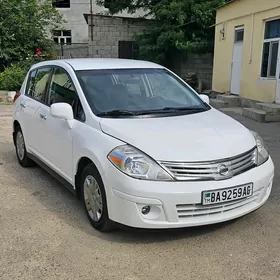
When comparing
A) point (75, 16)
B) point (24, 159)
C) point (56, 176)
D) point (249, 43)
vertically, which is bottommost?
point (24, 159)

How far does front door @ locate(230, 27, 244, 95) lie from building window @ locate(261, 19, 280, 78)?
1326mm

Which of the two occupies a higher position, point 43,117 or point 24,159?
point 43,117

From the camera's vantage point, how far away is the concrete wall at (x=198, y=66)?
56.9 ft

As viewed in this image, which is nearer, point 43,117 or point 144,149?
point 144,149

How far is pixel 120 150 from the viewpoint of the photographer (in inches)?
123

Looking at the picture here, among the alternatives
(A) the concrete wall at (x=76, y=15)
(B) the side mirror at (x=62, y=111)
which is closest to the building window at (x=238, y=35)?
(B) the side mirror at (x=62, y=111)

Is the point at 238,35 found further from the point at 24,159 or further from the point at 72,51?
the point at 72,51

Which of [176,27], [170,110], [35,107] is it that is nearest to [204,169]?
[170,110]

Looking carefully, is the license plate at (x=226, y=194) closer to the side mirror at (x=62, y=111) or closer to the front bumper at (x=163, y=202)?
the front bumper at (x=163, y=202)

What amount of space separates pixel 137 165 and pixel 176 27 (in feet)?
49.1

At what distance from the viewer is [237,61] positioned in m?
12.8

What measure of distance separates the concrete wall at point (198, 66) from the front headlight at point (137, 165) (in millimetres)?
14512

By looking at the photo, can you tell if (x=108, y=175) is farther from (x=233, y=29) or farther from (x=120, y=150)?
(x=233, y=29)

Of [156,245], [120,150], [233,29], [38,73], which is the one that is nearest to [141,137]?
[120,150]
